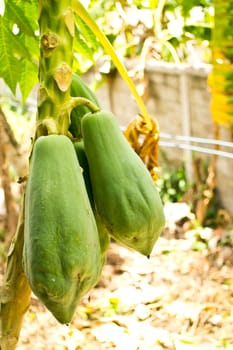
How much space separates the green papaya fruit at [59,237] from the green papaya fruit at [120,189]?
81 mm

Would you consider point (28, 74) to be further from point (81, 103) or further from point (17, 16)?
point (81, 103)

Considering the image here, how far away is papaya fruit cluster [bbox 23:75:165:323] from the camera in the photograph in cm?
108

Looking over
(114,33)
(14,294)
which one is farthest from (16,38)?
(114,33)

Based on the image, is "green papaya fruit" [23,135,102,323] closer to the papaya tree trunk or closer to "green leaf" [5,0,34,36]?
the papaya tree trunk

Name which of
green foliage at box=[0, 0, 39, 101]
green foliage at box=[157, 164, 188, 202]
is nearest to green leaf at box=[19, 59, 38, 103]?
green foliage at box=[0, 0, 39, 101]

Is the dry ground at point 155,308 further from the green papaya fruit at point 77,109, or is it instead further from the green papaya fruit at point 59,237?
the green papaya fruit at point 59,237

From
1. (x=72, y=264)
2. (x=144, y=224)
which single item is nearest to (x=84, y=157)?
(x=144, y=224)

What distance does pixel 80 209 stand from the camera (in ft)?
3.62

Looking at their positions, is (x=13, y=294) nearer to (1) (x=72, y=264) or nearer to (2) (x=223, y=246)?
(1) (x=72, y=264)

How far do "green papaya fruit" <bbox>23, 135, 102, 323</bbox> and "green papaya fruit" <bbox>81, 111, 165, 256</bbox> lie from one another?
0.08m

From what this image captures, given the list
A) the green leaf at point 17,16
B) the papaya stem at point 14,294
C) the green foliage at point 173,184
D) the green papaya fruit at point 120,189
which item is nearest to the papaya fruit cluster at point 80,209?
the green papaya fruit at point 120,189

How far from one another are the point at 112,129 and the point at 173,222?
396 cm

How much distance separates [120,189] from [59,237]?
0.61 ft

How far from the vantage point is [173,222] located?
5180mm
